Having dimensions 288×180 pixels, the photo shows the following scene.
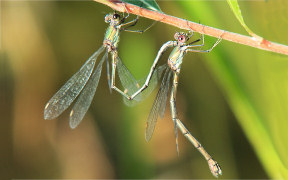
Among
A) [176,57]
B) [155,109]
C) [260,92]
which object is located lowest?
[260,92]

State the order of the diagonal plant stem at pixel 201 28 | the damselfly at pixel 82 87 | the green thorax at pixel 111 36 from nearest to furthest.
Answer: the diagonal plant stem at pixel 201 28 → the green thorax at pixel 111 36 → the damselfly at pixel 82 87

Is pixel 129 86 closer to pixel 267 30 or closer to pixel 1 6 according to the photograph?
pixel 267 30

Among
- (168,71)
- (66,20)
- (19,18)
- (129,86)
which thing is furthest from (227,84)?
(19,18)

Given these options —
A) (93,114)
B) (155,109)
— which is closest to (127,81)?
(155,109)

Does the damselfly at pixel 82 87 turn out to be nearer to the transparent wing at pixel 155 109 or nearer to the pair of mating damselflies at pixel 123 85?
the pair of mating damselflies at pixel 123 85

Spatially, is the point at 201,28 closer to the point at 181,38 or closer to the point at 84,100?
the point at 181,38

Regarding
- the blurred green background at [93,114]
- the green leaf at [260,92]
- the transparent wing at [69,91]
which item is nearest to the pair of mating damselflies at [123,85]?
the transparent wing at [69,91]
